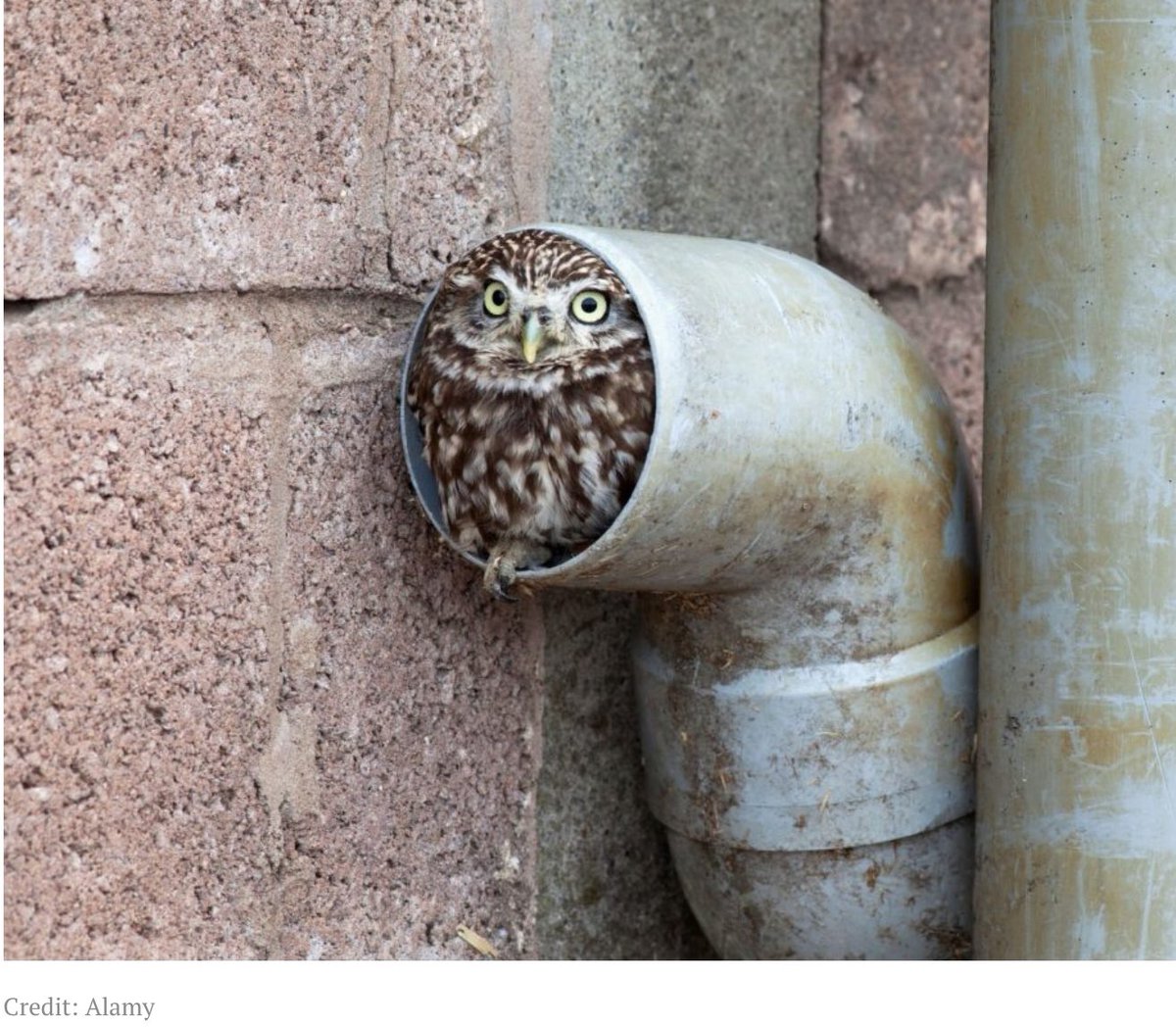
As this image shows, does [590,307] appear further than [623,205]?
No

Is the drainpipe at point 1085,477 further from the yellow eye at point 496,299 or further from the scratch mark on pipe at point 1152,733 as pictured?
the yellow eye at point 496,299

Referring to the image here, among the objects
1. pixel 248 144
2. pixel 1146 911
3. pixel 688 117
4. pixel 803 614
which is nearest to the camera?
pixel 248 144

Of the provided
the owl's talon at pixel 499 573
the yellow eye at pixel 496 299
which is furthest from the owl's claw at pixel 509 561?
the yellow eye at pixel 496 299

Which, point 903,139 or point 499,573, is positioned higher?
point 903,139

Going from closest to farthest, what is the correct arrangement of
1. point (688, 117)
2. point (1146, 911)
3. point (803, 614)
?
point (1146, 911), point (803, 614), point (688, 117)

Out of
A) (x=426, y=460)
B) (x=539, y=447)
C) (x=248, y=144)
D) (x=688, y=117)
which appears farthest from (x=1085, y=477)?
(x=248, y=144)

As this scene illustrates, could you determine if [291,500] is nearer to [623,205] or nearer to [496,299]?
[496,299]

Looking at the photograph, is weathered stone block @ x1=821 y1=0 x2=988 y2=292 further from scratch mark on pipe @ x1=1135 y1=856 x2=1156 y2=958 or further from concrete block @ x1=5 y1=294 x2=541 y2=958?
scratch mark on pipe @ x1=1135 y1=856 x2=1156 y2=958

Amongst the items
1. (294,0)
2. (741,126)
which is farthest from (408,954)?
(741,126)

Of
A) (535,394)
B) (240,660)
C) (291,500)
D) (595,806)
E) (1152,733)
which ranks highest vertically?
(535,394)
